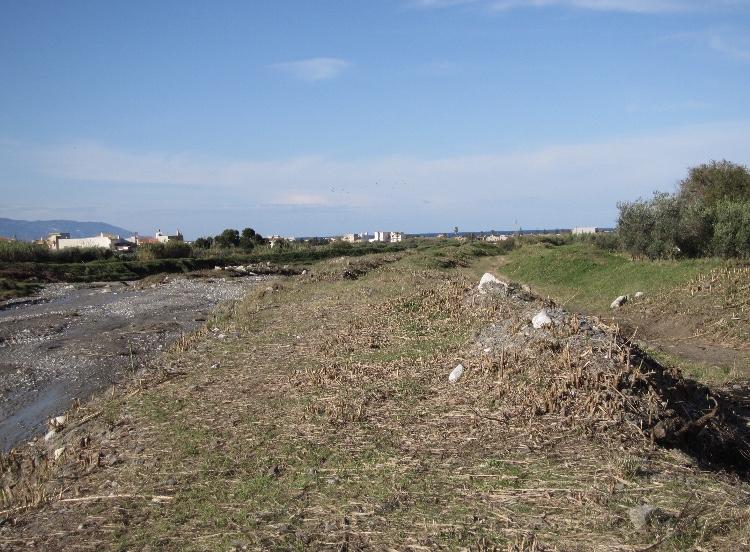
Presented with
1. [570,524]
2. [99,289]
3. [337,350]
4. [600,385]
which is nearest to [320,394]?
[337,350]

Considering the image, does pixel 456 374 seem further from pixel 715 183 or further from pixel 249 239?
pixel 249 239

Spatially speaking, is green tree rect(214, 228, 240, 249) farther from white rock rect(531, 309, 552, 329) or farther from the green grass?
white rock rect(531, 309, 552, 329)

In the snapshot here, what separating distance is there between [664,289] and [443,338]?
955 cm

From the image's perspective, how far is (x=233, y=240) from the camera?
6097 centimetres

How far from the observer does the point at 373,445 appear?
5.71m

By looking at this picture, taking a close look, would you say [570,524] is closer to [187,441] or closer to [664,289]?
[187,441]

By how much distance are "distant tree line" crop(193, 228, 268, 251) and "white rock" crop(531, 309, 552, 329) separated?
5136 cm

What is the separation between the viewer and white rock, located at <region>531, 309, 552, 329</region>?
7694 mm

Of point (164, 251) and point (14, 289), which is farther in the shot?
point (164, 251)

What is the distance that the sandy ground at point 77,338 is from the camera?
37.9ft

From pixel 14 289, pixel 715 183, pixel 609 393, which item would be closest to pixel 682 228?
pixel 715 183

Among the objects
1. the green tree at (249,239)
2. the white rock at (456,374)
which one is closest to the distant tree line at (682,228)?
the white rock at (456,374)

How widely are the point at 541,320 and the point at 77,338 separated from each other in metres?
14.5

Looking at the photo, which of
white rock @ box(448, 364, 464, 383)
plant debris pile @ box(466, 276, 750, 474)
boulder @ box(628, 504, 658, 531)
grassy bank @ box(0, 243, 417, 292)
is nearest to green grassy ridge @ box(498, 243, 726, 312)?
plant debris pile @ box(466, 276, 750, 474)
